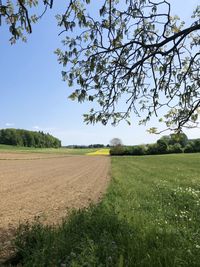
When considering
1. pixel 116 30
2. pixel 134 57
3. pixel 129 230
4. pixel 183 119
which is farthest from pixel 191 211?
pixel 116 30

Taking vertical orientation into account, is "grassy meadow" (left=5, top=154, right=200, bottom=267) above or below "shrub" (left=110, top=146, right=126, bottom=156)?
below

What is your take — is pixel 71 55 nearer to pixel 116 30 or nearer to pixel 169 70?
pixel 116 30

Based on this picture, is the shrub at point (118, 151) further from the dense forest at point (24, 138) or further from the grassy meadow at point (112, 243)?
the grassy meadow at point (112, 243)

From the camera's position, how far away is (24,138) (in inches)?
6467

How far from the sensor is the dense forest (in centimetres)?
15650

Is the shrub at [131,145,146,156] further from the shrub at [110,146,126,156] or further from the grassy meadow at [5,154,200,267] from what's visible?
the grassy meadow at [5,154,200,267]

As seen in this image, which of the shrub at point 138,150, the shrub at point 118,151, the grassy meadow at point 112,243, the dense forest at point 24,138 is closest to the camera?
the grassy meadow at point 112,243

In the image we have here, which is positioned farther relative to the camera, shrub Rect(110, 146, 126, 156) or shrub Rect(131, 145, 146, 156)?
shrub Rect(110, 146, 126, 156)

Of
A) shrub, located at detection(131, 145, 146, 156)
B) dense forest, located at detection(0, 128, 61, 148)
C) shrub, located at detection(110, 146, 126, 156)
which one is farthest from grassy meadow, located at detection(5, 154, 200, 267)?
dense forest, located at detection(0, 128, 61, 148)

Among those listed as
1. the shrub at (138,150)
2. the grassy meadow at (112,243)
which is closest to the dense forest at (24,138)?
the shrub at (138,150)

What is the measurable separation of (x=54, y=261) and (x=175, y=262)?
5.87 feet

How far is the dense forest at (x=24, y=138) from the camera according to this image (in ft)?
513

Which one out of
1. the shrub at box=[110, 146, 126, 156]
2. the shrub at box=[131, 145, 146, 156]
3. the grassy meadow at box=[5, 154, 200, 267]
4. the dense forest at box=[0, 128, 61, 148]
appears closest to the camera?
the grassy meadow at box=[5, 154, 200, 267]

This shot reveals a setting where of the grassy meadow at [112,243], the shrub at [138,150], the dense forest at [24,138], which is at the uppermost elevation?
the dense forest at [24,138]
